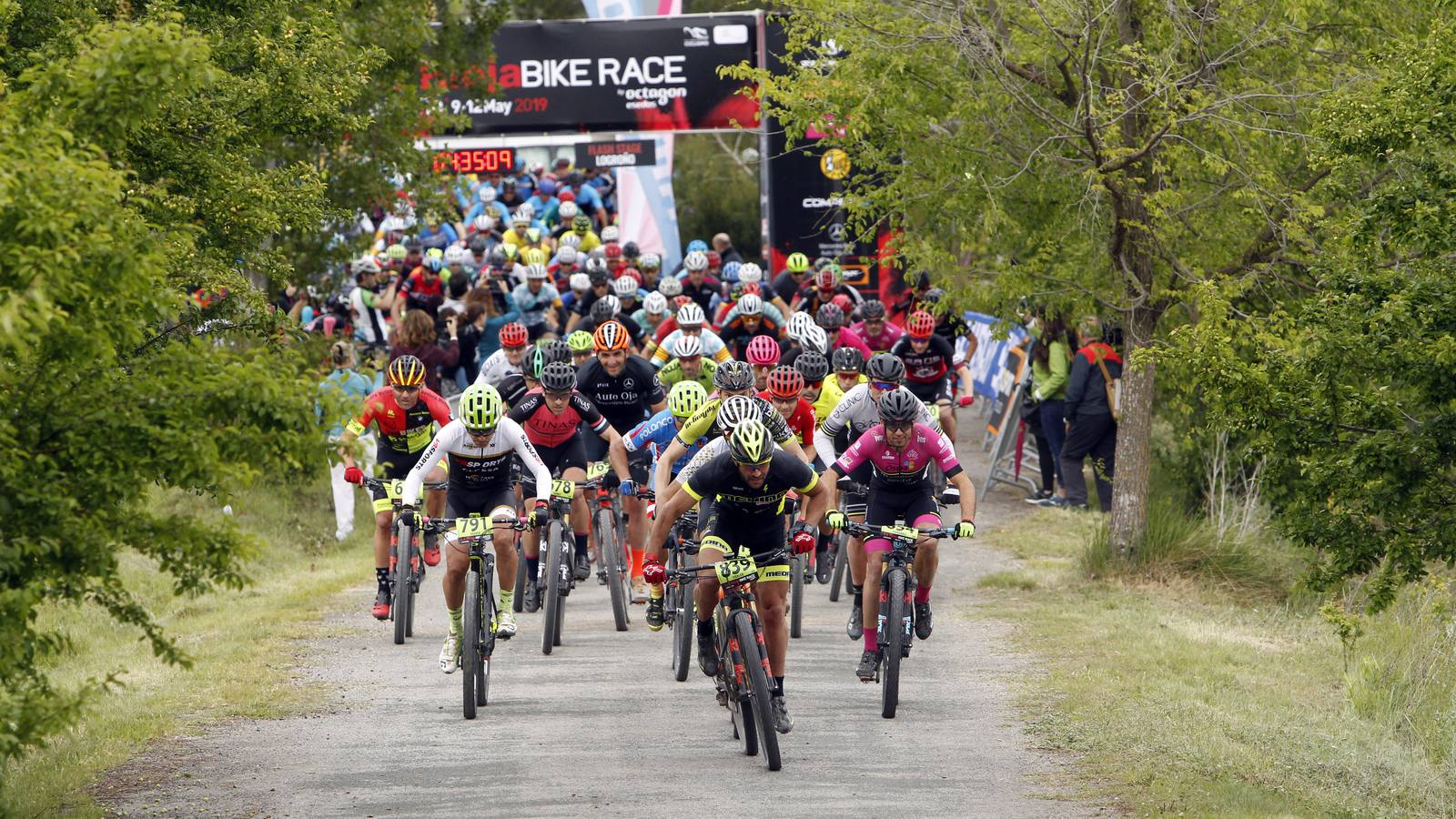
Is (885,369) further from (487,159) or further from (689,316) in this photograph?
(487,159)

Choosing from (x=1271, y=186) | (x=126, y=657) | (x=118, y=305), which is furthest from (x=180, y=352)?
(x=1271, y=186)

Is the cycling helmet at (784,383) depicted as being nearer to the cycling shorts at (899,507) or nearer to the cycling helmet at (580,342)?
the cycling shorts at (899,507)

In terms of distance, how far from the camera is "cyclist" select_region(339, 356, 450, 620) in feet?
43.0

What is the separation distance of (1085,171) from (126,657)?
25.9 feet

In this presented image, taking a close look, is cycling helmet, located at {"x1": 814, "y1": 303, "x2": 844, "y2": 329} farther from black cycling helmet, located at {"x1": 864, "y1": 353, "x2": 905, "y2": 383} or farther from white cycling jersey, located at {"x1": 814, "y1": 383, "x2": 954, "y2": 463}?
black cycling helmet, located at {"x1": 864, "y1": 353, "x2": 905, "y2": 383}

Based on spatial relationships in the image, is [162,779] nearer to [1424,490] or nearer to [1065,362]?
[1424,490]

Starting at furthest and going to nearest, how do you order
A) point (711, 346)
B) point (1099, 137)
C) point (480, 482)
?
point (711, 346) → point (1099, 137) → point (480, 482)

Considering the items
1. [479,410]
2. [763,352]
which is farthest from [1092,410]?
[479,410]

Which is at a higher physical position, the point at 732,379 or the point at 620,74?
the point at 620,74

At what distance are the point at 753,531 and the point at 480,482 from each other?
2.58 metres

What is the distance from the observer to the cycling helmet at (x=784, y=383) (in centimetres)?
A: 1311

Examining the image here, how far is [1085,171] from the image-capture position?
13.7 meters

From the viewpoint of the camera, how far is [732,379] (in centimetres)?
1243

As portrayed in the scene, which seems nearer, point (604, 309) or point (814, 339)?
point (814, 339)
